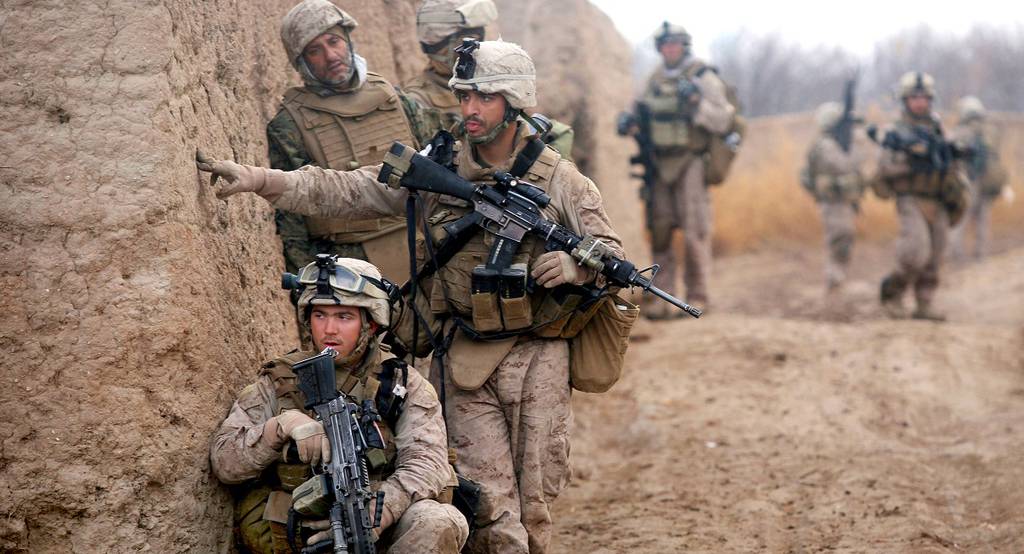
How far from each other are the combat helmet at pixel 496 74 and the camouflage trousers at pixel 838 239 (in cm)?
911

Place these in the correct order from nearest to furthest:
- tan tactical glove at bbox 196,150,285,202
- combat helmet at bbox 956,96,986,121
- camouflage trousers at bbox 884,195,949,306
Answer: tan tactical glove at bbox 196,150,285,202 < camouflage trousers at bbox 884,195,949,306 < combat helmet at bbox 956,96,986,121

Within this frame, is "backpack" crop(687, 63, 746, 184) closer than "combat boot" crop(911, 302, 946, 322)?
Yes

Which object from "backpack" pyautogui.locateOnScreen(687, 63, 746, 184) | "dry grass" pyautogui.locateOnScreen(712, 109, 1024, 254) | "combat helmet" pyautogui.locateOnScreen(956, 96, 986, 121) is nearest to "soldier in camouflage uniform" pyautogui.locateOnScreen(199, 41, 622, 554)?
"backpack" pyautogui.locateOnScreen(687, 63, 746, 184)

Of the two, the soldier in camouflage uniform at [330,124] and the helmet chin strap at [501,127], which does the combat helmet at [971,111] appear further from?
the helmet chin strap at [501,127]

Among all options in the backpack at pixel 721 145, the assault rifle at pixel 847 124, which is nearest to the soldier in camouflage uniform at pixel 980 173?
the assault rifle at pixel 847 124

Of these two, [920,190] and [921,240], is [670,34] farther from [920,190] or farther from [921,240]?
[921,240]

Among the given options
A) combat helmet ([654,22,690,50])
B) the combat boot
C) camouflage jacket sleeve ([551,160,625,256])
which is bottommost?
the combat boot

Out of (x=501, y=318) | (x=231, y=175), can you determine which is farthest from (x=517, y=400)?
(x=231, y=175)

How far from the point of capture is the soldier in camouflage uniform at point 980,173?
52.9ft

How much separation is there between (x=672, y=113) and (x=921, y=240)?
7.84 feet

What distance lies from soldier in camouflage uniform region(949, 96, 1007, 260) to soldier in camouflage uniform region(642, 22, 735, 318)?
20.1 feet

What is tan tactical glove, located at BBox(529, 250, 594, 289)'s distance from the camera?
4684mm

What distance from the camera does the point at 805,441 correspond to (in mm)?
7719

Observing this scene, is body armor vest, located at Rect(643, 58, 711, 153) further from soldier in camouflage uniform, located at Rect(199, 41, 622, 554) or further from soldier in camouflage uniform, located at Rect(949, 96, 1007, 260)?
soldier in camouflage uniform, located at Rect(949, 96, 1007, 260)
